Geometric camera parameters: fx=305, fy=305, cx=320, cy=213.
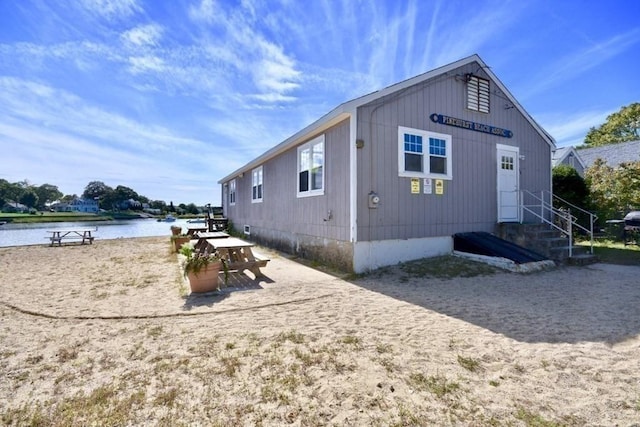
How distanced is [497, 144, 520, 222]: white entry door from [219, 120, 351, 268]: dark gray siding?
204 inches

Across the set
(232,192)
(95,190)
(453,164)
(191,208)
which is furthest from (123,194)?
(453,164)

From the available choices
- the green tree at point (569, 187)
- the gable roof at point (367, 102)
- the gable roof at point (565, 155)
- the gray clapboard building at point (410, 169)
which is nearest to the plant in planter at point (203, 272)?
the gray clapboard building at point (410, 169)

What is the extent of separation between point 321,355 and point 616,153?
27.5 meters

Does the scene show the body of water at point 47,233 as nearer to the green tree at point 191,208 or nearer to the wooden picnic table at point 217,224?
the wooden picnic table at point 217,224

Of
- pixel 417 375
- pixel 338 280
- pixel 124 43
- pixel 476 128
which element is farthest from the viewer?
pixel 476 128

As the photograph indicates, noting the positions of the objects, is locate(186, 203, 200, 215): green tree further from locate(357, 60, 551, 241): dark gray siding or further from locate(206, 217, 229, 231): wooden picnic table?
locate(357, 60, 551, 241): dark gray siding

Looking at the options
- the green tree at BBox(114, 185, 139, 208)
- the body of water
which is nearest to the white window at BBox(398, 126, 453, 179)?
the body of water

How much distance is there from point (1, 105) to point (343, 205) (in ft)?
39.8

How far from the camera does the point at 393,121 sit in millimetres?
7012

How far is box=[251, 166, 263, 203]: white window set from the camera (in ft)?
42.5

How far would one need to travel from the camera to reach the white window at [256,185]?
42.5 ft

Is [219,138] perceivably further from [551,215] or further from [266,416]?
[266,416]

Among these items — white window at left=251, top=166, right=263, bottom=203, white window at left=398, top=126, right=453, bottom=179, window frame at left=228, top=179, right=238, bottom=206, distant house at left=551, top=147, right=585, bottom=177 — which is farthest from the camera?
distant house at left=551, top=147, right=585, bottom=177

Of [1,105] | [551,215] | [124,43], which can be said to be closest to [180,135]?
A: [1,105]
